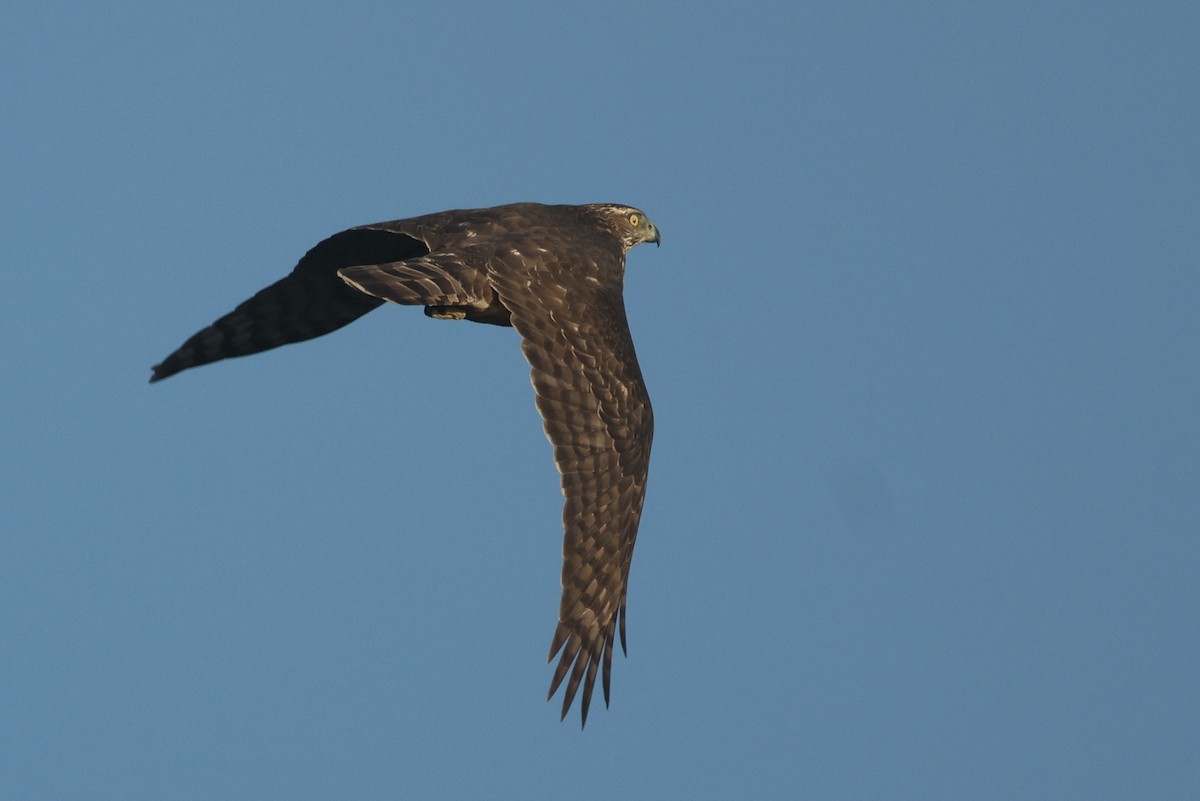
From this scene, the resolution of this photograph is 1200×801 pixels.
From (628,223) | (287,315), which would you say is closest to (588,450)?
(628,223)

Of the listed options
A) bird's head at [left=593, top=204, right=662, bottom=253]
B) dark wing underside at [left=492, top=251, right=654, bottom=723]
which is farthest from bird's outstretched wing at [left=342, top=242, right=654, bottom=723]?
bird's head at [left=593, top=204, right=662, bottom=253]

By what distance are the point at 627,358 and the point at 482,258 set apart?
61.6 inches

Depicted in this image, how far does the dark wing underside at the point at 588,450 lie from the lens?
61.6 feet

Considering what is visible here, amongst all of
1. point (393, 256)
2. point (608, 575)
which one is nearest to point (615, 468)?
point (608, 575)

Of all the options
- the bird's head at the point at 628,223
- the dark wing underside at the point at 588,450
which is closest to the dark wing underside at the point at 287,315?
the bird's head at the point at 628,223

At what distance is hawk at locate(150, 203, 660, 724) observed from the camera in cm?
1880

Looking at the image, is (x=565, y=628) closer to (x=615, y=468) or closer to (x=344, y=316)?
(x=615, y=468)

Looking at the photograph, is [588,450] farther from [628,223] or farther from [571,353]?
[628,223]

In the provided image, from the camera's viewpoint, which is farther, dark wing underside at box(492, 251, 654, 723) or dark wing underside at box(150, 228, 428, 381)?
dark wing underside at box(150, 228, 428, 381)

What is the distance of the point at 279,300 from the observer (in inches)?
875

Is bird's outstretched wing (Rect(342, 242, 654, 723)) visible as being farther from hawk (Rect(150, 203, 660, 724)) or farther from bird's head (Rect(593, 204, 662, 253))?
bird's head (Rect(593, 204, 662, 253))

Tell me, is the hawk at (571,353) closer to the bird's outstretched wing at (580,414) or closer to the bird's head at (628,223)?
the bird's outstretched wing at (580,414)

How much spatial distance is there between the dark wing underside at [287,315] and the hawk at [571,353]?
1367mm

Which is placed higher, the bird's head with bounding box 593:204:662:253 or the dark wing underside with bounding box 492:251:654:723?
the bird's head with bounding box 593:204:662:253
